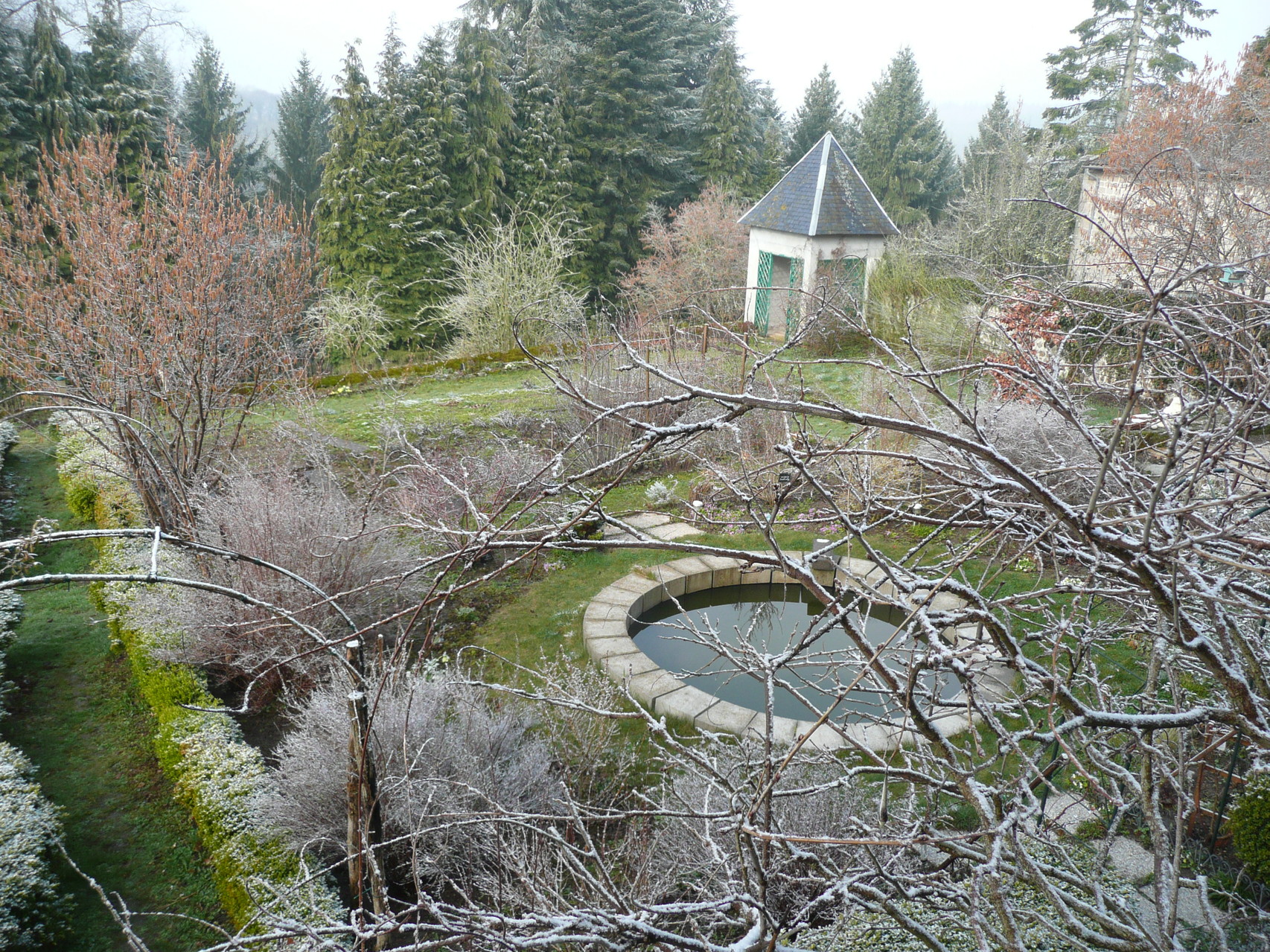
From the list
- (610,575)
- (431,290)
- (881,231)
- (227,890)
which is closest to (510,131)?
(431,290)

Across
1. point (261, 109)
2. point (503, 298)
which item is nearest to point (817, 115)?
point (503, 298)

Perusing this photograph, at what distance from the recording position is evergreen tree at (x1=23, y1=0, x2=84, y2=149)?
47.9 feet

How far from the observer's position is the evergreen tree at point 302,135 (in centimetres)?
2536

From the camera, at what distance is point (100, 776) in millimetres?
3996

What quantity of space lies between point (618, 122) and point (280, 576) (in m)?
18.7

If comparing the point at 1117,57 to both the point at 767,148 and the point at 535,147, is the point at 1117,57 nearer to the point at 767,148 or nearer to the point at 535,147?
the point at 767,148

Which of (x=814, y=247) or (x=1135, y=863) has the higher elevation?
(x=814, y=247)

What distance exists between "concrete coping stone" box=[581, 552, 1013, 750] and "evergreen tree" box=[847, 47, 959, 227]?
882 inches

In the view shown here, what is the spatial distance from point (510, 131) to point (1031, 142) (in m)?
13.9

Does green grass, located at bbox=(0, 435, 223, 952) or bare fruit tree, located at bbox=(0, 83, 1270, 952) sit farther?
green grass, located at bbox=(0, 435, 223, 952)

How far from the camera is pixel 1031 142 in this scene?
21.5 metres

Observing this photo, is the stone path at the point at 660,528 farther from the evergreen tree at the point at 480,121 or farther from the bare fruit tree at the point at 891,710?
the evergreen tree at the point at 480,121

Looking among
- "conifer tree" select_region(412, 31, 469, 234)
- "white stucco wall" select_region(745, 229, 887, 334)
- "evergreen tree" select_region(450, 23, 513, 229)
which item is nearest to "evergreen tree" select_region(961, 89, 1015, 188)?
"white stucco wall" select_region(745, 229, 887, 334)

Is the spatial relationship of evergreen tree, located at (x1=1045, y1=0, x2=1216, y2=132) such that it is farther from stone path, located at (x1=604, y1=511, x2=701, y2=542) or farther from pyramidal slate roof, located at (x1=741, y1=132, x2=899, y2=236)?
stone path, located at (x1=604, y1=511, x2=701, y2=542)
